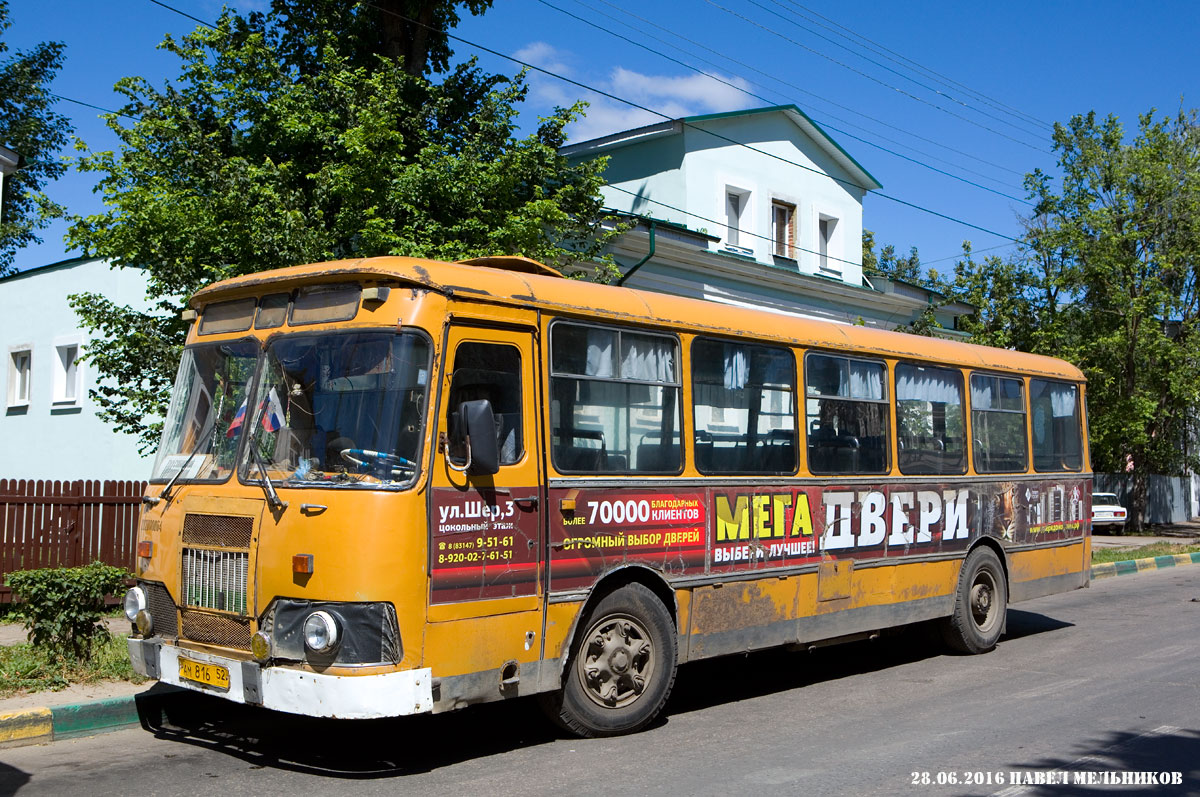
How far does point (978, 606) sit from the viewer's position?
445 inches

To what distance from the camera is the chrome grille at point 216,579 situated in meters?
6.48

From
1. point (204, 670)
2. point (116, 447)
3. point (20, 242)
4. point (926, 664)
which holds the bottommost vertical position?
point (926, 664)

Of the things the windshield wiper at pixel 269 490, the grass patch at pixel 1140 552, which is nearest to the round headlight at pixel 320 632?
the windshield wiper at pixel 269 490

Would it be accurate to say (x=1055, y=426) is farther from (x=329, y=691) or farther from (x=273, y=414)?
(x=329, y=691)

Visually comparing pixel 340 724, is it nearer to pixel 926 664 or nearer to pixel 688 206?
pixel 926 664

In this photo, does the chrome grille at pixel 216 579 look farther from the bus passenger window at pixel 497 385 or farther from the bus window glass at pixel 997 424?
the bus window glass at pixel 997 424

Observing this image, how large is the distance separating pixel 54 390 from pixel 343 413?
63.5ft

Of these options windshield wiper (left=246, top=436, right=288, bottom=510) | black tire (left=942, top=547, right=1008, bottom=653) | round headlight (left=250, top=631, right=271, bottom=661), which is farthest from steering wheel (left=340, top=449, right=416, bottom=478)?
black tire (left=942, top=547, right=1008, bottom=653)

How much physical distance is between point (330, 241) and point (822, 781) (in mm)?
9247

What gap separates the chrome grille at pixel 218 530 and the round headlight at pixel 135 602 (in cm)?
66

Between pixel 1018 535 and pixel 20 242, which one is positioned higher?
pixel 20 242

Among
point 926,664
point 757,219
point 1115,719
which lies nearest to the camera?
point 1115,719

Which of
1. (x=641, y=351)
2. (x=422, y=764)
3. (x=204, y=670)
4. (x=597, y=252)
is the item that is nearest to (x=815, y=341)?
(x=641, y=351)

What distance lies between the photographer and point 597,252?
1638 cm
